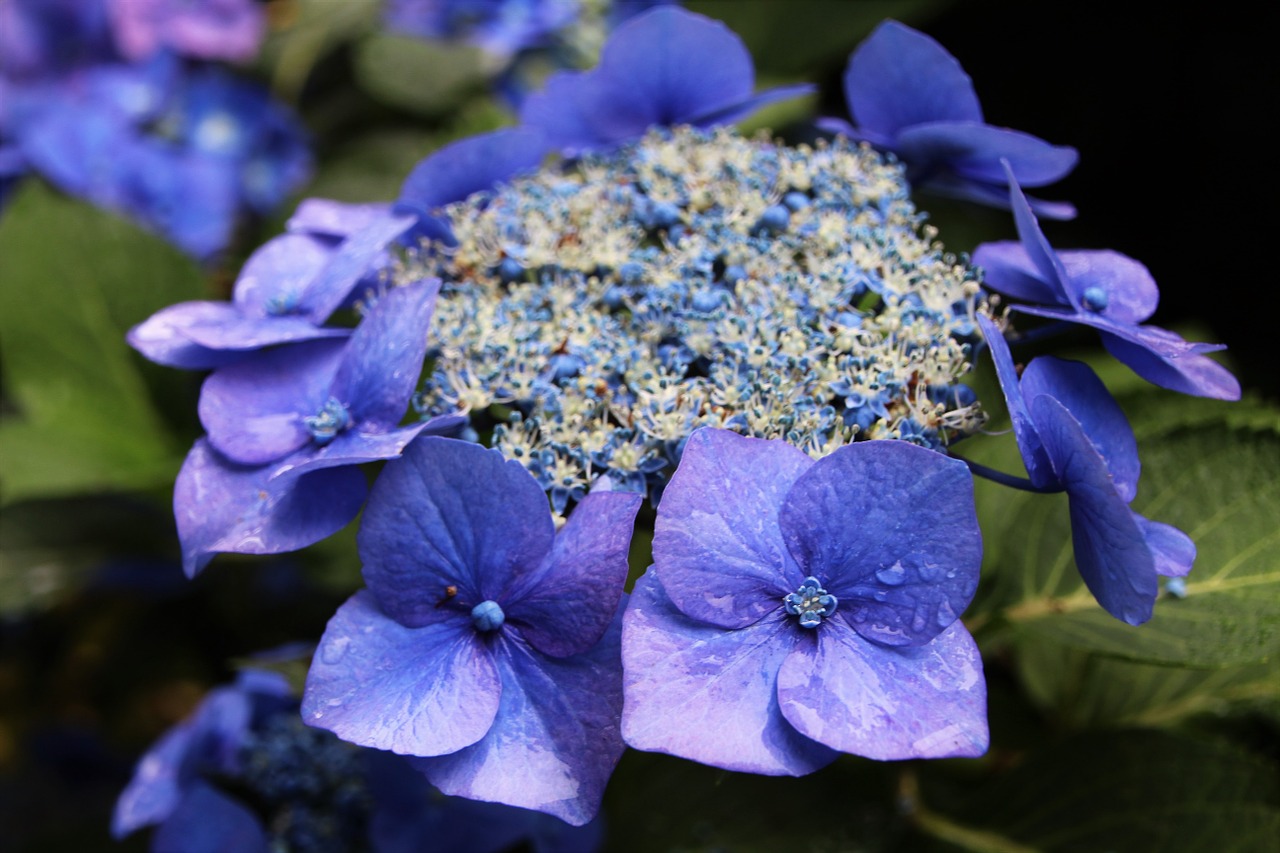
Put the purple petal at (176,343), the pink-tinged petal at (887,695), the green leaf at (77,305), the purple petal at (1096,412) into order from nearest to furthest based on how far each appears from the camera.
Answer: the pink-tinged petal at (887,695) → the purple petal at (1096,412) → the purple petal at (176,343) → the green leaf at (77,305)

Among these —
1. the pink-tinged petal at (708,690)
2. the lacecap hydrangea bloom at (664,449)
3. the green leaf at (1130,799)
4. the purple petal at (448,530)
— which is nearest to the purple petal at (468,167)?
the lacecap hydrangea bloom at (664,449)

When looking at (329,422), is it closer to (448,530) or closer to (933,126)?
(448,530)

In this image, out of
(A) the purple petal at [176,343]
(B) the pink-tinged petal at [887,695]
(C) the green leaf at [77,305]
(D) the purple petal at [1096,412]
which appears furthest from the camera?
(C) the green leaf at [77,305]

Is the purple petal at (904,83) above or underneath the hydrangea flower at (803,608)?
above

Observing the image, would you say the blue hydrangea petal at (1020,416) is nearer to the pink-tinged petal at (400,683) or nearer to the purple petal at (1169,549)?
the purple petal at (1169,549)

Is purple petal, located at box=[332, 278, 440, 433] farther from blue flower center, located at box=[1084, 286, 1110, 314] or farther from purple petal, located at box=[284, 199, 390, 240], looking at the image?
blue flower center, located at box=[1084, 286, 1110, 314]

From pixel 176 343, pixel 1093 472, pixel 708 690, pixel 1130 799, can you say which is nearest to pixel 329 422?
pixel 176 343

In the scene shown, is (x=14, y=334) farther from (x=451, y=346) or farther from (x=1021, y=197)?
(x=1021, y=197)
